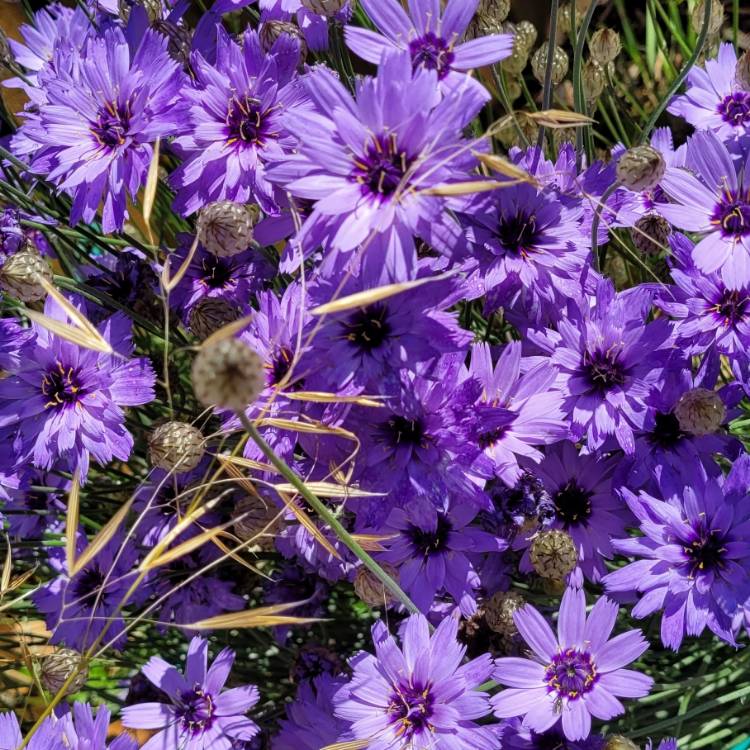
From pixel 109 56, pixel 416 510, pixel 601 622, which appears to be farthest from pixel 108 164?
pixel 601 622

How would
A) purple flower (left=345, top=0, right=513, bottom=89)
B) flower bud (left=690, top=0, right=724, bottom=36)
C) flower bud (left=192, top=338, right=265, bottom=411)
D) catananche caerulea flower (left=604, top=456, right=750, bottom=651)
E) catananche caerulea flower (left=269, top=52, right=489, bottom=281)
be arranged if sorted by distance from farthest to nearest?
flower bud (left=690, top=0, right=724, bottom=36) < catananche caerulea flower (left=604, top=456, right=750, bottom=651) < purple flower (left=345, top=0, right=513, bottom=89) < catananche caerulea flower (left=269, top=52, right=489, bottom=281) < flower bud (left=192, top=338, right=265, bottom=411)

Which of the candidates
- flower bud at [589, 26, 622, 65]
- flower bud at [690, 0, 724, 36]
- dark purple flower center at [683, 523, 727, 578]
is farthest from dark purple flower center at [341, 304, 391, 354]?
flower bud at [690, 0, 724, 36]

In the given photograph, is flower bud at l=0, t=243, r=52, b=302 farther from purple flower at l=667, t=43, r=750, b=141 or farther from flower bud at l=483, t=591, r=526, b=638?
purple flower at l=667, t=43, r=750, b=141

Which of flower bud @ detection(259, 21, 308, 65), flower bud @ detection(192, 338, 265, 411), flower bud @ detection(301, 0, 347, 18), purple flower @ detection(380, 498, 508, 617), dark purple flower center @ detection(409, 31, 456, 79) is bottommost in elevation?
flower bud @ detection(192, 338, 265, 411)

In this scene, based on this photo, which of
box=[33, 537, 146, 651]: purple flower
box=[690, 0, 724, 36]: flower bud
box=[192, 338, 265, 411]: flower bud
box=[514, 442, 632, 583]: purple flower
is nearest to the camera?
box=[192, 338, 265, 411]: flower bud

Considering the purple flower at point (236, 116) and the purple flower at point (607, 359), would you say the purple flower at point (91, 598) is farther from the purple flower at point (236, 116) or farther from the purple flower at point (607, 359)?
the purple flower at point (607, 359)
